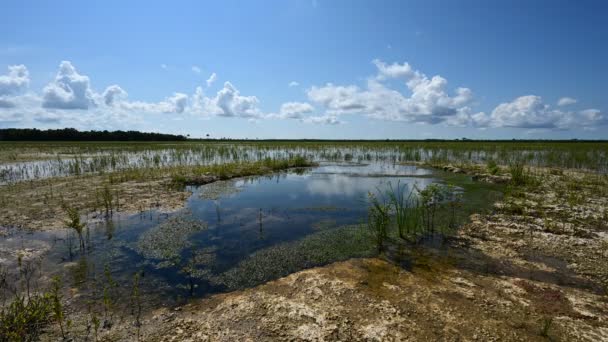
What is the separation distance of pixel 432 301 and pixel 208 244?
5.10 metres

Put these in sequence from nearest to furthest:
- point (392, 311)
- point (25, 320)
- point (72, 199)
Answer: point (25, 320) → point (392, 311) → point (72, 199)

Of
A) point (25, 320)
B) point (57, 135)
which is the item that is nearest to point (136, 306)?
point (25, 320)

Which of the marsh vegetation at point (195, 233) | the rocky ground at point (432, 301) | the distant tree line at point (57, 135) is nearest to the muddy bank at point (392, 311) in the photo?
the rocky ground at point (432, 301)

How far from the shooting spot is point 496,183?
14.4 m

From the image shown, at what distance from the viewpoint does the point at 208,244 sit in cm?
675

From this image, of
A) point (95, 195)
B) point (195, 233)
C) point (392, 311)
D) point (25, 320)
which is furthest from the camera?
point (95, 195)

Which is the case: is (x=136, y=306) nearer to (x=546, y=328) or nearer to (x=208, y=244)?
(x=208, y=244)

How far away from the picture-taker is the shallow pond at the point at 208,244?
5093 mm

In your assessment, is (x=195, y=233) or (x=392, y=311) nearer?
(x=392, y=311)

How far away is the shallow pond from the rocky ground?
2.23 ft

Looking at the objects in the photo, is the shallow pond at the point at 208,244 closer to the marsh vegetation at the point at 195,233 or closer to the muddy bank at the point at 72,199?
the marsh vegetation at the point at 195,233

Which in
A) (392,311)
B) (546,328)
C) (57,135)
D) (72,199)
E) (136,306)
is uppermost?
(57,135)

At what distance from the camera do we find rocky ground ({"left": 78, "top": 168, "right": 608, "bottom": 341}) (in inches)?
139

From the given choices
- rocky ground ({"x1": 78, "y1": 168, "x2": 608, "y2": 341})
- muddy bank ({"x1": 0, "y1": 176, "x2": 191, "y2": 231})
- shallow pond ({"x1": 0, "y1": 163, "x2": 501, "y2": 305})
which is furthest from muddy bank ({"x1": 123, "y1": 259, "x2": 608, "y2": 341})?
muddy bank ({"x1": 0, "y1": 176, "x2": 191, "y2": 231})
